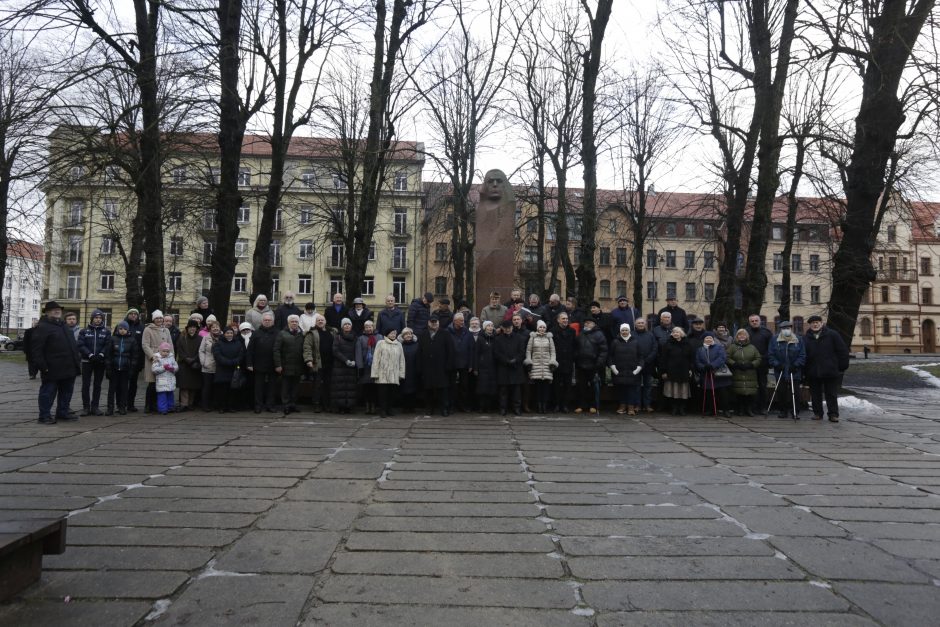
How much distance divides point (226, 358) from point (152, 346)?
123 cm

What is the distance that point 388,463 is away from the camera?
21.2ft

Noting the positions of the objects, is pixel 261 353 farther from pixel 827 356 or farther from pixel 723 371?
pixel 827 356

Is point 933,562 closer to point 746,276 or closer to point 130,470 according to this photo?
point 130,470

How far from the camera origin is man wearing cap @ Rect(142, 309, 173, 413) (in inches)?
410

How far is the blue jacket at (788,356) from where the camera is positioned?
1103 cm

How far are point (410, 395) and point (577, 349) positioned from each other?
10.6ft

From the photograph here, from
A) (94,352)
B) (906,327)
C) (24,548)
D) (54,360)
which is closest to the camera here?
(24,548)

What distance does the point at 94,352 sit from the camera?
10031 millimetres

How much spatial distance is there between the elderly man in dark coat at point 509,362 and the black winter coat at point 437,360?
2.72 feet

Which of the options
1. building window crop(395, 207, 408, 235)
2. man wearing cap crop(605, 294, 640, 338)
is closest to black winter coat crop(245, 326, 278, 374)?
man wearing cap crop(605, 294, 640, 338)

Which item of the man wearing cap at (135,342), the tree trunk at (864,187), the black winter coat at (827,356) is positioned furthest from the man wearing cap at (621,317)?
the man wearing cap at (135,342)

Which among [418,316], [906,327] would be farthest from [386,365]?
[906,327]

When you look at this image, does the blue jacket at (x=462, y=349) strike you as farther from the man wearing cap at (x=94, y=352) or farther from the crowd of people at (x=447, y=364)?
the man wearing cap at (x=94, y=352)

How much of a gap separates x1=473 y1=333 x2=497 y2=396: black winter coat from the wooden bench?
7928 mm
